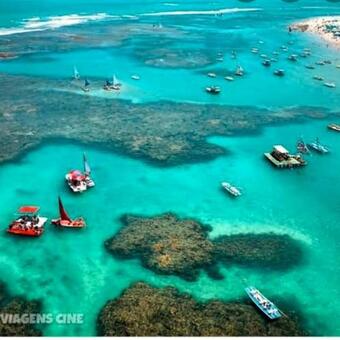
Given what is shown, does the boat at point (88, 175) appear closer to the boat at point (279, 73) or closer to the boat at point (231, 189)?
the boat at point (231, 189)

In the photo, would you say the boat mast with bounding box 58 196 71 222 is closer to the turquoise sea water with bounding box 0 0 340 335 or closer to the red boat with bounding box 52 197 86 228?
the red boat with bounding box 52 197 86 228

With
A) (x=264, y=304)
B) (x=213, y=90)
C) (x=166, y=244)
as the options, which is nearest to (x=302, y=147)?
(x=213, y=90)

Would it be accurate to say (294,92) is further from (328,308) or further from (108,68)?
(328,308)

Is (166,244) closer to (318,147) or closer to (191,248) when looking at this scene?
(191,248)

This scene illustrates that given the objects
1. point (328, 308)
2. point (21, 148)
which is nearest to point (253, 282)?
point (328, 308)

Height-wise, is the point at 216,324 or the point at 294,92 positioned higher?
the point at 216,324
